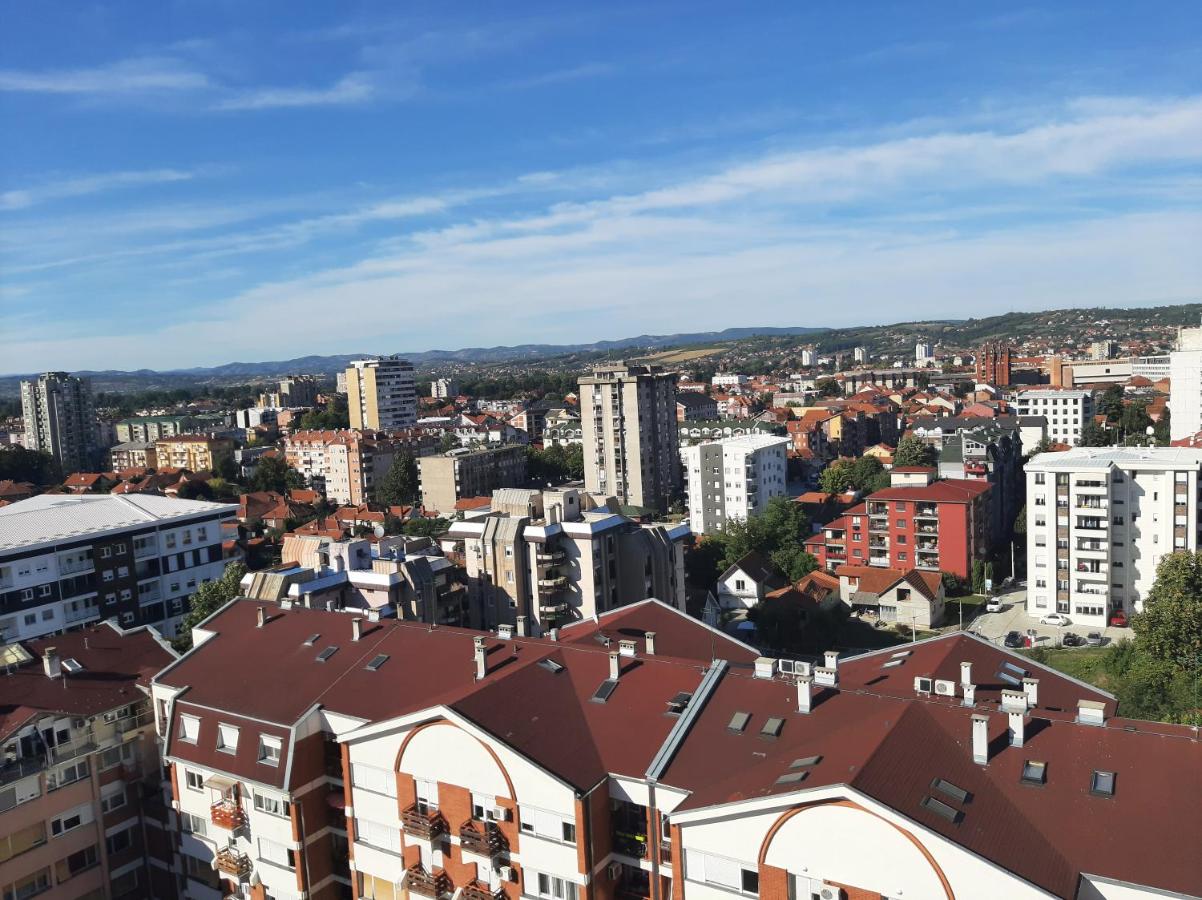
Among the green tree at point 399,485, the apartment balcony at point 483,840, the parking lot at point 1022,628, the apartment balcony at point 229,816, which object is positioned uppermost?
the apartment balcony at point 483,840

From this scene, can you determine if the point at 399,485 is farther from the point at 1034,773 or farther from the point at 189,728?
the point at 1034,773

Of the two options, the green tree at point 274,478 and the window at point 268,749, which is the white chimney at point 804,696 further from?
the green tree at point 274,478

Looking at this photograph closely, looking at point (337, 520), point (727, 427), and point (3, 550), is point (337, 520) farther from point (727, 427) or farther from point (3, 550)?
point (727, 427)

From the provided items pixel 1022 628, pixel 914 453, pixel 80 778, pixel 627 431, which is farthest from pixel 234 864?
pixel 914 453

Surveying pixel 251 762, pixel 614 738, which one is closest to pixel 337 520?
pixel 251 762

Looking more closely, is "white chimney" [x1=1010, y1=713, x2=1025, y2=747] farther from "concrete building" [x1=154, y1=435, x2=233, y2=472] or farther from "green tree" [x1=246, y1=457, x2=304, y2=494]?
"concrete building" [x1=154, y1=435, x2=233, y2=472]

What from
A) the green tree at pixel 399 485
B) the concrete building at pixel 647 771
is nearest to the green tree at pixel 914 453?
the green tree at pixel 399 485
